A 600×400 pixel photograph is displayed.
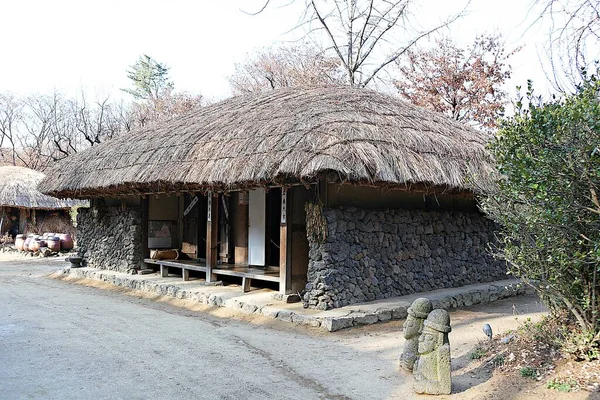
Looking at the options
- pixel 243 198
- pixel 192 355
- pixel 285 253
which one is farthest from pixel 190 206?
pixel 192 355

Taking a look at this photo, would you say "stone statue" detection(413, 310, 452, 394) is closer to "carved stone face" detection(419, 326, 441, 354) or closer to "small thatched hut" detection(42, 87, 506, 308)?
"carved stone face" detection(419, 326, 441, 354)

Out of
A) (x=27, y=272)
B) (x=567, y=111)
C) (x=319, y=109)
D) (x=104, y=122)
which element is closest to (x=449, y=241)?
(x=319, y=109)

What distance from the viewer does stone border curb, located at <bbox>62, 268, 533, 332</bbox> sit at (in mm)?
7371

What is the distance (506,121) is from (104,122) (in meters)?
27.9

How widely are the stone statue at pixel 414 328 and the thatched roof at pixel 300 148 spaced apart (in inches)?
77.9

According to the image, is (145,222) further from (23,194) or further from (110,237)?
(23,194)

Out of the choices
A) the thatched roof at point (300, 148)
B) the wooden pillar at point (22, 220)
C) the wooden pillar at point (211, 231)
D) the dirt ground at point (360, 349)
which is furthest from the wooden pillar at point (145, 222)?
the wooden pillar at point (22, 220)

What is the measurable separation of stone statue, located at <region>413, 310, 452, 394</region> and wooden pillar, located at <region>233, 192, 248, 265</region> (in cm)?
645

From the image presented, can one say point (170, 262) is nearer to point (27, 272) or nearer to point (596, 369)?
point (27, 272)

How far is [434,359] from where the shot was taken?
15.1 ft

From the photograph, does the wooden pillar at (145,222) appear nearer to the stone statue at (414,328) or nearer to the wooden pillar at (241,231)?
the wooden pillar at (241,231)

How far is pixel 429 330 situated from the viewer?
15.3 ft

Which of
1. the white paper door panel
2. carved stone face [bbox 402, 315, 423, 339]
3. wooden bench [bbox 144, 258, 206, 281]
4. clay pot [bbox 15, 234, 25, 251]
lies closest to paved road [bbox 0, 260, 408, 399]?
carved stone face [bbox 402, 315, 423, 339]

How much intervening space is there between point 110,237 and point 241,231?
406 centimetres
